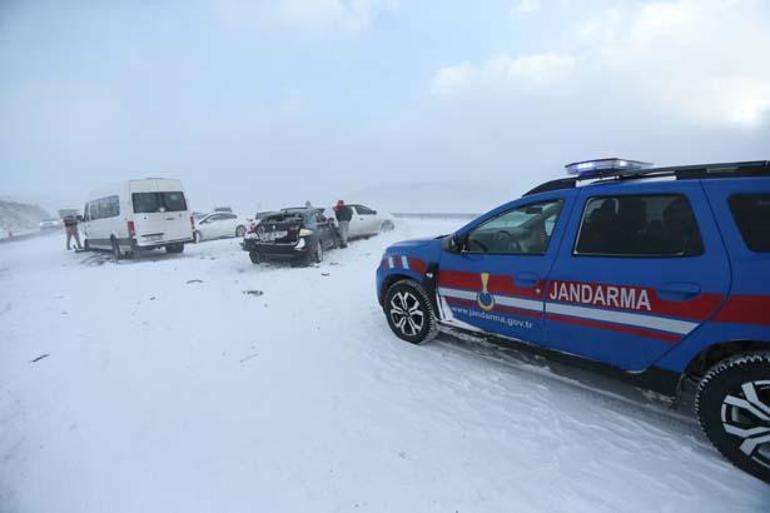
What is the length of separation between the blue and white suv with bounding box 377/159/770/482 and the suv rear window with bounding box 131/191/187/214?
10.7 meters

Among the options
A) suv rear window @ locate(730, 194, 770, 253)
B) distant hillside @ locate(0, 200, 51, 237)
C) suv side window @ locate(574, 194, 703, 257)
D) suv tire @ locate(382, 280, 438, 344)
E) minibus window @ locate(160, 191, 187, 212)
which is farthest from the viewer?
distant hillside @ locate(0, 200, 51, 237)

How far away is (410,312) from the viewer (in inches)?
164

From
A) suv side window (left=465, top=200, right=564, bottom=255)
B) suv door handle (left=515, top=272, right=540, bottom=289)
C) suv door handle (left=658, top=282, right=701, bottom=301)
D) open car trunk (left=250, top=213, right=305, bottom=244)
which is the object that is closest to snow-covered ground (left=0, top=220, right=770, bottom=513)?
suv door handle (left=515, top=272, right=540, bottom=289)

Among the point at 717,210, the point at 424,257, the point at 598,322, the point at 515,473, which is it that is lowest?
the point at 515,473

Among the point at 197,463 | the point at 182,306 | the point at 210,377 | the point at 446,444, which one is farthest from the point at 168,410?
the point at 182,306

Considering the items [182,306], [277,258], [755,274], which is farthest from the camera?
[277,258]

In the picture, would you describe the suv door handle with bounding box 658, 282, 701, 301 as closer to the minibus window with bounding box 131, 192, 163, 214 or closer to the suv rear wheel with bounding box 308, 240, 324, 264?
the suv rear wheel with bounding box 308, 240, 324, 264

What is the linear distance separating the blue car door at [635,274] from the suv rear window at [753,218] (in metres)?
0.12

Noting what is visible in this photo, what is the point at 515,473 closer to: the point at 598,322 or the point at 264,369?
the point at 598,322

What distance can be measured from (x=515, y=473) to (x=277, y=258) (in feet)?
24.3

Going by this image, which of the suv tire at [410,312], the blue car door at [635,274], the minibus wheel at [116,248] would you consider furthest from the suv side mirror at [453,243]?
the minibus wheel at [116,248]

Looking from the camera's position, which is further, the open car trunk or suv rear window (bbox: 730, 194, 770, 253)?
the open car trunk

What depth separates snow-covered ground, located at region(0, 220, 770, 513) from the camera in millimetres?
2209

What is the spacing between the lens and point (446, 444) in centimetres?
261
